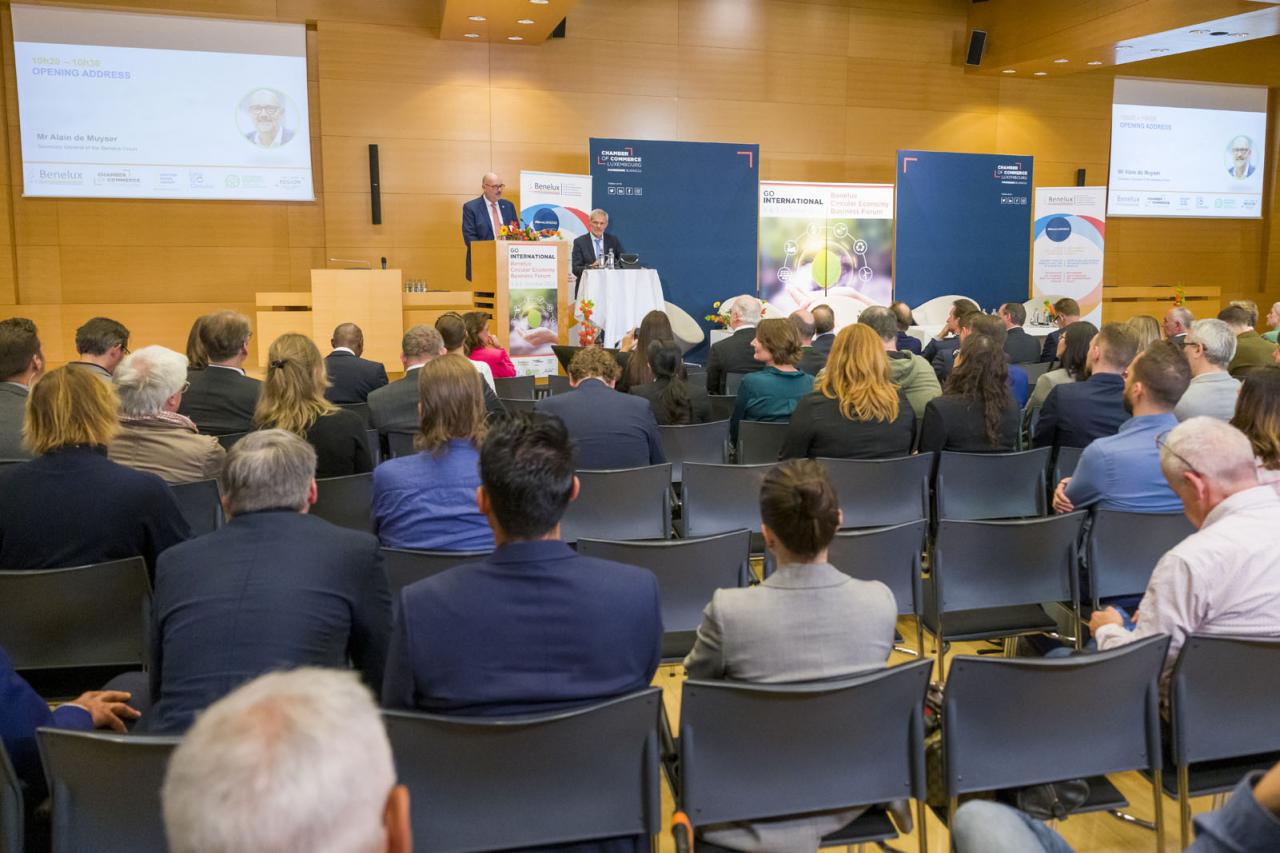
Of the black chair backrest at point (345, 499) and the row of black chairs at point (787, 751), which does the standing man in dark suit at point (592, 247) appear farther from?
the row of black chairs at point (787, 751)

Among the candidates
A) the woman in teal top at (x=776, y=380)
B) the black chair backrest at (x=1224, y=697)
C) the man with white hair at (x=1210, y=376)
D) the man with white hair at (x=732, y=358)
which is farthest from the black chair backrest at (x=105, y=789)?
the man with white hair at (x=732, y=358)

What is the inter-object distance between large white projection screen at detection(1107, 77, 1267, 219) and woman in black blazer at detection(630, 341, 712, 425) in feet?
36.2

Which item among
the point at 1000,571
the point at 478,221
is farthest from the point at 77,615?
the point at 478,221

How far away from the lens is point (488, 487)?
7.05 feet

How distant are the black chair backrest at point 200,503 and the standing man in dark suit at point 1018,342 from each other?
5.88 metres

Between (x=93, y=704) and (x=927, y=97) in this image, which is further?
(x=927, y=97)

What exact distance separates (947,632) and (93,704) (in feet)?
8.62

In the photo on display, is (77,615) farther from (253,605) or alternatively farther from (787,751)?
(787,751)

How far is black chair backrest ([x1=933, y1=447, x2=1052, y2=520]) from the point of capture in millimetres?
4258

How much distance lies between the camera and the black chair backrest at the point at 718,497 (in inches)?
158

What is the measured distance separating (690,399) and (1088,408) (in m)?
1.96

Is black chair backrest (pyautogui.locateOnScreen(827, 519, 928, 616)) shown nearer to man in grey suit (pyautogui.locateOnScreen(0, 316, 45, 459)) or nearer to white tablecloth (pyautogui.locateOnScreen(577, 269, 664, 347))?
man in grey suit (pyautogui.locateOnScreen(0, 316, 45, 459))

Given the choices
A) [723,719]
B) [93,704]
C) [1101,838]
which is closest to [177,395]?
[93,704]

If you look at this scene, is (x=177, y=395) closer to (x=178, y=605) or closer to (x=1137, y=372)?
(x=178, y=605)
